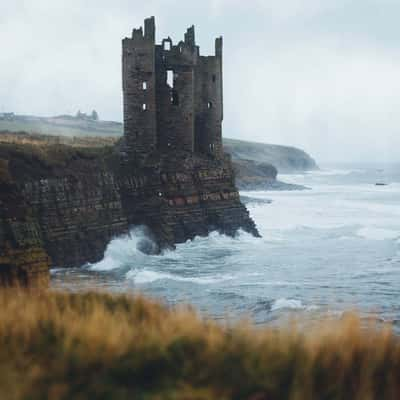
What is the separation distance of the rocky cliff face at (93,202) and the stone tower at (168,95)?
1.13 m

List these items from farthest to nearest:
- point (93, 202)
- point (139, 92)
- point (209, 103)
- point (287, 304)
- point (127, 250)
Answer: point (209, 103) → point (139, 92) → point (127, 250) → point (93, 202) → point (287, 304)

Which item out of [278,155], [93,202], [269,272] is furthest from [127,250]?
[278,155]

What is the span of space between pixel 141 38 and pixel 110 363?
3055cm

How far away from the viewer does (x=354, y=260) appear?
32.8 metres

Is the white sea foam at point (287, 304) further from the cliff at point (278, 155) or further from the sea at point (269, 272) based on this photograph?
the cliff at point (278, 155)

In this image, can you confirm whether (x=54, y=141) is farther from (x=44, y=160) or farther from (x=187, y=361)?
(x=187, y=361)

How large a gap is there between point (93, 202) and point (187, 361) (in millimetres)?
24293

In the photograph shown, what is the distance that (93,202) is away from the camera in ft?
101

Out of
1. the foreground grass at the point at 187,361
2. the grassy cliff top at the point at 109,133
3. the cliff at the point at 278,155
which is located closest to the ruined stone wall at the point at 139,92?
the foreground grass at the point at 187,361

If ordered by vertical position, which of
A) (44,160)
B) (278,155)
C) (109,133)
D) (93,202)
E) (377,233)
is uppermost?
(109,133)

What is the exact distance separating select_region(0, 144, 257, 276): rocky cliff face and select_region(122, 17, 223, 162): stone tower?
113 cm

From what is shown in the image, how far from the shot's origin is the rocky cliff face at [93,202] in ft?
74.5

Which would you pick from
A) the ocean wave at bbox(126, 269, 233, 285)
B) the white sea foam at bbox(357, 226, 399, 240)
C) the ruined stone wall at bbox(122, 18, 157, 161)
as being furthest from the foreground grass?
the white sea foam at bbox(357, 226, 399, 240)

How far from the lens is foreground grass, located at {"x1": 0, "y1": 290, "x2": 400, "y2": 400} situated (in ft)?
21.4
